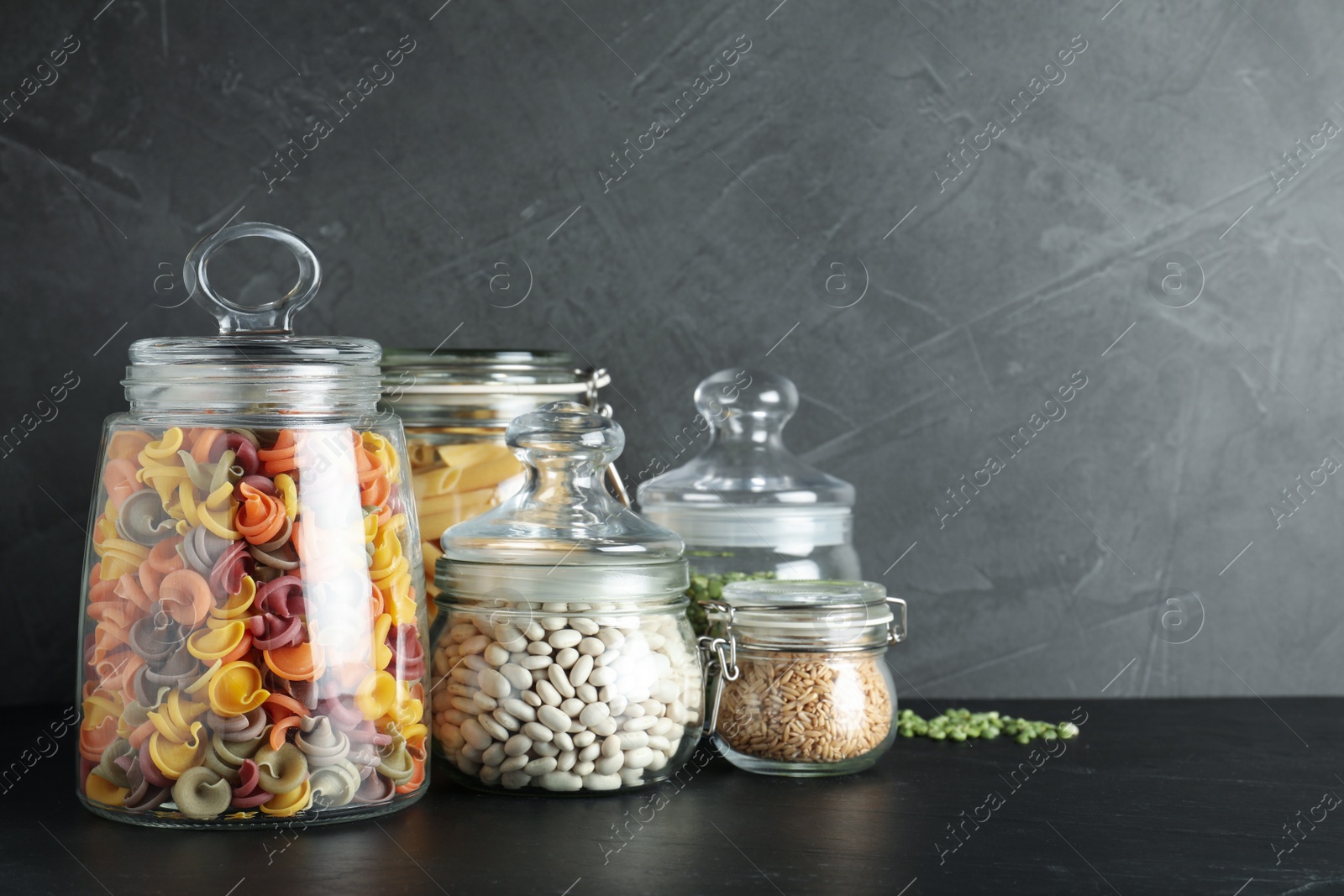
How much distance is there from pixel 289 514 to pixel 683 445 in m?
0.48

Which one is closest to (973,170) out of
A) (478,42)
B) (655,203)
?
(655,203)

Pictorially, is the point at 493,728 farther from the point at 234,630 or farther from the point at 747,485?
the point at 747,485

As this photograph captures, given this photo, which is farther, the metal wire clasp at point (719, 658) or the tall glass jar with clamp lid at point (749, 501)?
the tall glass jar with clamp lid at point (749, 501)

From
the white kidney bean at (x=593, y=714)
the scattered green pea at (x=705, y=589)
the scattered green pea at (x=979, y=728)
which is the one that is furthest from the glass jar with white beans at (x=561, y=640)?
the scattered green pea at (x=979, y=728)

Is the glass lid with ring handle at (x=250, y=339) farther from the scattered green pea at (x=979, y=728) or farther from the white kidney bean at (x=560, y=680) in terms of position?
the scattered green pea at (x=979, y=728)

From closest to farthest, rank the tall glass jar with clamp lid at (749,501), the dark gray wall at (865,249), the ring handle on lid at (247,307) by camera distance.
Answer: the ring handle on lid at (247,307) < the tall glass jar with clamp lid at (749,501) < the dark gray wall at (865,249)

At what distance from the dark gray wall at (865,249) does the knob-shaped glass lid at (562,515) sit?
0.30 metres

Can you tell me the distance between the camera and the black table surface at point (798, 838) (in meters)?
0.63

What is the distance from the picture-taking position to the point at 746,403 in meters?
0.99

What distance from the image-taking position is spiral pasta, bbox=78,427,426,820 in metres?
0.68

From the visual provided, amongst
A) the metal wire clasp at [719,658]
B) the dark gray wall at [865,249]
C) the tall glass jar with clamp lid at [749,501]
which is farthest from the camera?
the dark gray wall at [865,249]

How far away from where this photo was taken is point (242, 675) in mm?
677

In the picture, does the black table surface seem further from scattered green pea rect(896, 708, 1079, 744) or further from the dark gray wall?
the dark gray wall

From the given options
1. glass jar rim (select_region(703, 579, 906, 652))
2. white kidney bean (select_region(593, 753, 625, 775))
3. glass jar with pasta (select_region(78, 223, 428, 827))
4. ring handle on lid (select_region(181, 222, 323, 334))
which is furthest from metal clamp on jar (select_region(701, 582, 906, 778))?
ring handle on lid (select_region(181, 222, 323, 334))
